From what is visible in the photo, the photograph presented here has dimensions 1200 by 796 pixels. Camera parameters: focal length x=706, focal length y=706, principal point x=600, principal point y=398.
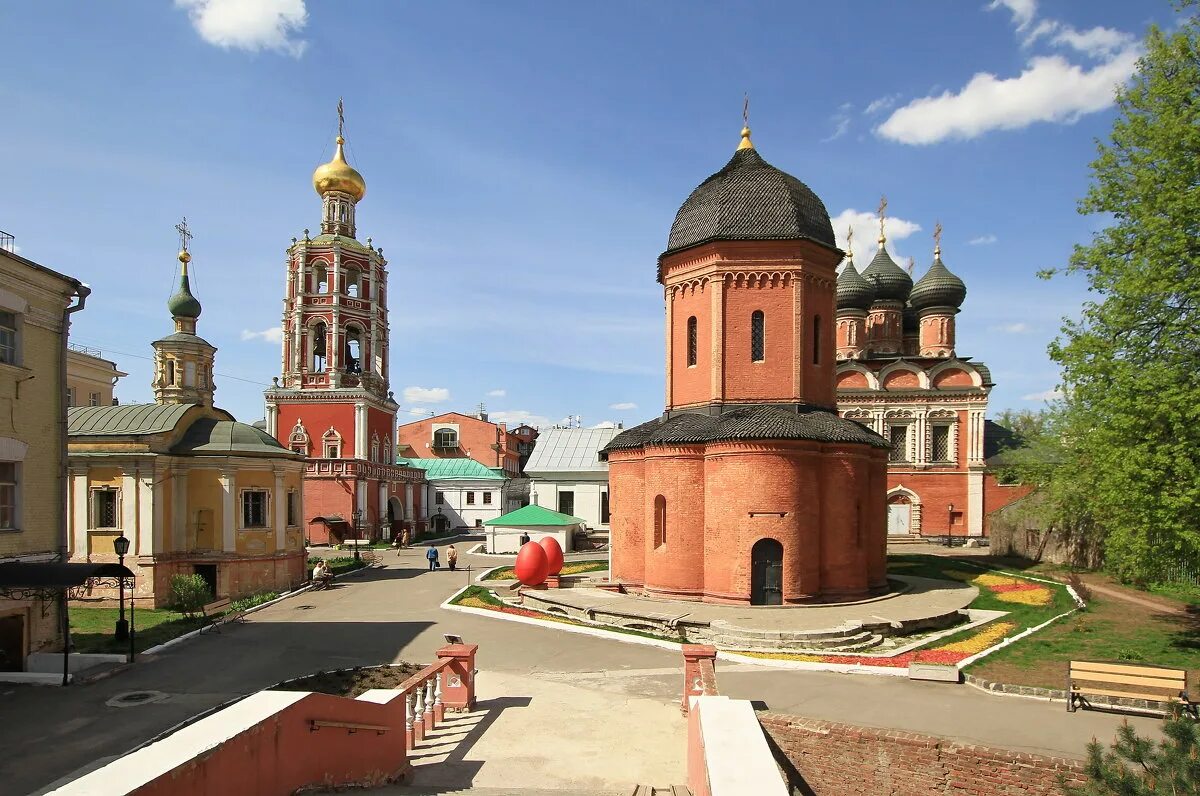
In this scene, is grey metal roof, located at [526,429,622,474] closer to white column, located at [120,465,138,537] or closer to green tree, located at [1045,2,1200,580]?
white column, located at [120,465,138,537]

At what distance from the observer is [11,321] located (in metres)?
12.9

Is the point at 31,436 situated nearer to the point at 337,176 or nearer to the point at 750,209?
the point at 750,209

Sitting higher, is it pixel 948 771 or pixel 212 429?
pixel 212 429

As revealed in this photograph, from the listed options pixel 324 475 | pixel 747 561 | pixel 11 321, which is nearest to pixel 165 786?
Result: pixel 11 321

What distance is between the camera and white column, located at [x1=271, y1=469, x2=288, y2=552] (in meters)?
22.5

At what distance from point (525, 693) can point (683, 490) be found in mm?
9052

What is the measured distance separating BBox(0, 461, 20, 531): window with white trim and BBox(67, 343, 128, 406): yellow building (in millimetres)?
31956

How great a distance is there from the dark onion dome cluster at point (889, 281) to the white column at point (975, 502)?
12795 millimetres

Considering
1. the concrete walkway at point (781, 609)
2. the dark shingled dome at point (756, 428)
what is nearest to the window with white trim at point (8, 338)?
the concrete walkway at point (781, 609)

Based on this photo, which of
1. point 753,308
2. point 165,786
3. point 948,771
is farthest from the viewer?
point 753,308

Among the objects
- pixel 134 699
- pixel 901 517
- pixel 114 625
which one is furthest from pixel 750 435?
pixel 901 517

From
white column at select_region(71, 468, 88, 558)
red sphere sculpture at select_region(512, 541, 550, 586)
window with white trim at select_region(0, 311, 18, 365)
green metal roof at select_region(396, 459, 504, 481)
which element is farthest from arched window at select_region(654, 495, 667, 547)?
green metal roof at select_region(396, 459, 504, 481)

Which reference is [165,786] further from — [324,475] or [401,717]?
Answer: [324,475]

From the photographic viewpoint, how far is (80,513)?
66.2 ft
